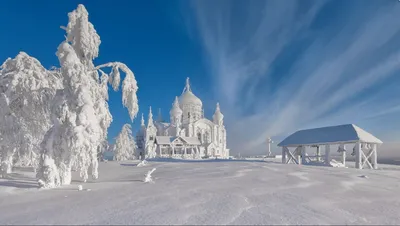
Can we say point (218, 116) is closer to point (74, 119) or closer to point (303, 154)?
point (303, 154)

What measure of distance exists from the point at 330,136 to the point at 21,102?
2085 centimetres

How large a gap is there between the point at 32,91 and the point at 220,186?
9904mm

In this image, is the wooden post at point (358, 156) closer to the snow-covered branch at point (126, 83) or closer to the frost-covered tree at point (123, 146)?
the snow-covered branch at point (126, 83)

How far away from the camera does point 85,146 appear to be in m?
9.07

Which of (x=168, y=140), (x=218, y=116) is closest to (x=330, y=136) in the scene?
(x=168, y=140)

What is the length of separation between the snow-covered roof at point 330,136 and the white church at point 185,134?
110ft

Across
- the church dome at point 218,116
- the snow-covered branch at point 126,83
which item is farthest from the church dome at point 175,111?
the snow-covered branch at point 126,83

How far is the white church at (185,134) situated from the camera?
2239 inches

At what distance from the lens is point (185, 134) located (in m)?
65.7

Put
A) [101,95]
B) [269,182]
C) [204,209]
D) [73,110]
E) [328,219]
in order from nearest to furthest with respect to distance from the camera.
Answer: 1. [328,219]
2. [204,209]
3. [269,182]
4. [73,110]
5. [101,95]

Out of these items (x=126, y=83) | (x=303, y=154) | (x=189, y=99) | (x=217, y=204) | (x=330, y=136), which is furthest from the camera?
(x=189, y=99)

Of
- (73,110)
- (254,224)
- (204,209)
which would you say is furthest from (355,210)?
(73,110)

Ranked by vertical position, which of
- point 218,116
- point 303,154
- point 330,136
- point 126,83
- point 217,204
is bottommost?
point 217,204

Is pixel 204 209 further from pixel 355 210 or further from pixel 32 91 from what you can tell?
pixel 32 91
